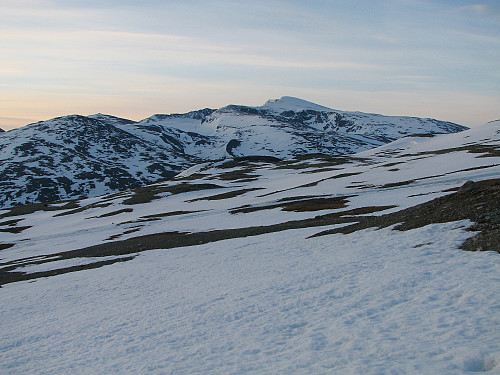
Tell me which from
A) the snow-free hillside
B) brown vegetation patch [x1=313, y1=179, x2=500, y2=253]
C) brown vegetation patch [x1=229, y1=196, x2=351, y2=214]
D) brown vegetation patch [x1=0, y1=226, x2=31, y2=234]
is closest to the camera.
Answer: the snow-free hillside

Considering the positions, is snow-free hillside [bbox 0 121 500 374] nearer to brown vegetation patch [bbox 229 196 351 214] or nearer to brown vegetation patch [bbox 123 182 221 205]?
brown vegetation patch [bbox 229 196 351 214]

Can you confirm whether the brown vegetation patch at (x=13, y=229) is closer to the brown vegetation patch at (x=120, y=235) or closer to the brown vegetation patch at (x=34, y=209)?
the brown vegetation patch at (x=34, y=209)

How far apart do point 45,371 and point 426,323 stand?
13326mm

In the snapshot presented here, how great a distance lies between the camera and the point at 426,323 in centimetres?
Answer: 1270

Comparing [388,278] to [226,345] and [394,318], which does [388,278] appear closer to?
[394,318]

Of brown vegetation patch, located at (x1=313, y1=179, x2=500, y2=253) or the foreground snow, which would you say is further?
brown vegetation patch, located at (x1=313, y1=179, x2=500, y2=253)

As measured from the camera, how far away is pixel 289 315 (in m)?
15.5

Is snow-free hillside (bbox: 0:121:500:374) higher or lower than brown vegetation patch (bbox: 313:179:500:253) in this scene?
lower

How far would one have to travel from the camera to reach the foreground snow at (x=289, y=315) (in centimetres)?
1166

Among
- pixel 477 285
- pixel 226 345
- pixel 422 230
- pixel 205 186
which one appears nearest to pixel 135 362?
pixel 226 345

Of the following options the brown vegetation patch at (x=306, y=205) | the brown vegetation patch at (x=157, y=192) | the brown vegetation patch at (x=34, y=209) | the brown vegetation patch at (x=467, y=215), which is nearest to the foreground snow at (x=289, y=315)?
the brown vegetation patch at (x=467, y=215)

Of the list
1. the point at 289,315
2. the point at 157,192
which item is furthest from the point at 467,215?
the point at 157,192

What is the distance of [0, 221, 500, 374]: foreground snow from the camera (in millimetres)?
11656

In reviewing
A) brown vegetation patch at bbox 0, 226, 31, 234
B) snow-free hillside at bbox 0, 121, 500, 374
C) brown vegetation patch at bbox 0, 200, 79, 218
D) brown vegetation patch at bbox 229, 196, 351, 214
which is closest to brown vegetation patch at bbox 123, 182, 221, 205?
brown vegetation patch at bbox 0, 200, 79, 218
